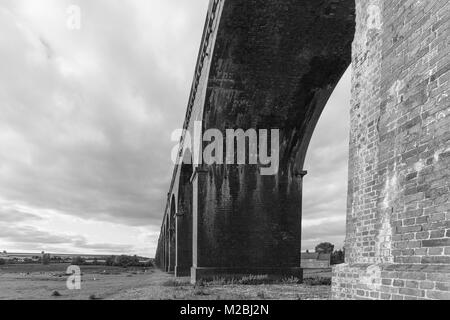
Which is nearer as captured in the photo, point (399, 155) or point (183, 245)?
point (399, 155)

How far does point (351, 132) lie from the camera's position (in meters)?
4.87

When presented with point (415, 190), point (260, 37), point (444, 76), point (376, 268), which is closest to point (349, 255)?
point (376, 268)

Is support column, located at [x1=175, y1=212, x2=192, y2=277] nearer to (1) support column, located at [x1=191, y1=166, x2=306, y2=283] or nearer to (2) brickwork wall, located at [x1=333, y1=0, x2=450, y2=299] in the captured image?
(1) support column, located at [x1=191, y1=166, x2=306, y2=283]

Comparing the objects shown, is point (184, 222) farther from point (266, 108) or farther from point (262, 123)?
point (266, 108)

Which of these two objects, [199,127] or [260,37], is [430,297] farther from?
[199,127]

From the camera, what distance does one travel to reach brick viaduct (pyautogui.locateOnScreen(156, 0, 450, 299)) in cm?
343

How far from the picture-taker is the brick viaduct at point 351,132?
135 inches

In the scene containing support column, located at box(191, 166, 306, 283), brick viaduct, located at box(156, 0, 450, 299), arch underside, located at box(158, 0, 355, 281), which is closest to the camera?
brick viaduct, located at box(156, 0, 450, 299)

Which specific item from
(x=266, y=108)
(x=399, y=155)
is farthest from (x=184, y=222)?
(x=399, y=155)

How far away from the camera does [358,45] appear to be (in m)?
4.90

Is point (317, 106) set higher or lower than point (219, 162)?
higher

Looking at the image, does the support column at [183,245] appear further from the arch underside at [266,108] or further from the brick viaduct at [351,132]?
the arch underside at [266,108]

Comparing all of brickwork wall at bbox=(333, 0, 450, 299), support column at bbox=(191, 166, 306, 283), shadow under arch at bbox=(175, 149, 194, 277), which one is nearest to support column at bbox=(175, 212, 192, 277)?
shadow under arch at bbox=(175, 149, 194, 277)

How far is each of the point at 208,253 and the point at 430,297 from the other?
10605 mm
